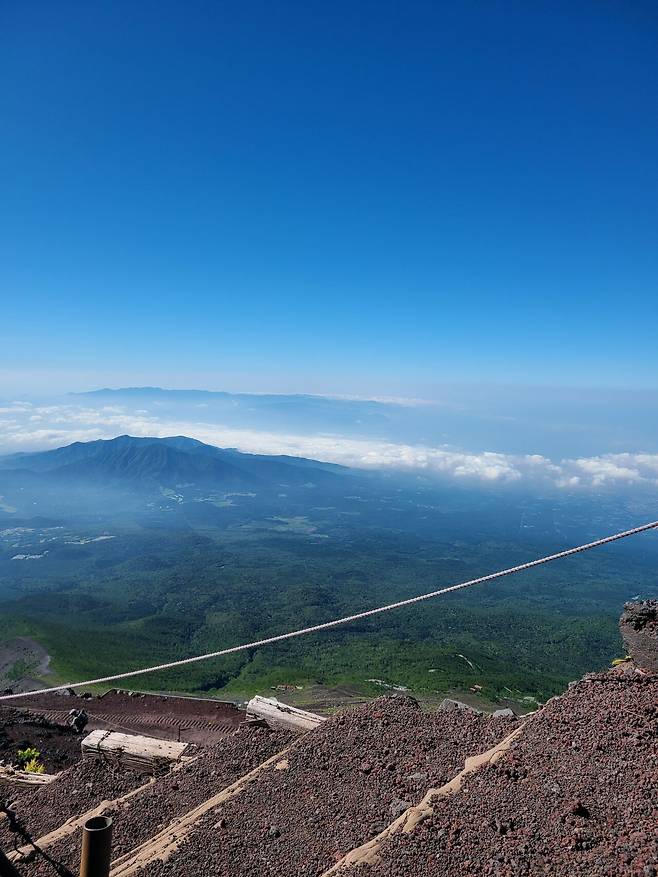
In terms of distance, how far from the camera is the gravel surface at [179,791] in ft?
22.5

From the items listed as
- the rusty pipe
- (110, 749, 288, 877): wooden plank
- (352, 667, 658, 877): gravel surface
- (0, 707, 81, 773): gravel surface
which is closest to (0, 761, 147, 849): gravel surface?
(110, 749, 288, 877): wooden plank

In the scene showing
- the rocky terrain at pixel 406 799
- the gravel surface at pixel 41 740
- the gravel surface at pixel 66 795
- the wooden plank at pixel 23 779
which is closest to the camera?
the rocky terrain at pixel 406 799

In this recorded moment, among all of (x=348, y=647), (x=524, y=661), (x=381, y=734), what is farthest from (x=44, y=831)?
(x=524, y=661)

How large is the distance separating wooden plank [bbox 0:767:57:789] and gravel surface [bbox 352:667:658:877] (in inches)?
296

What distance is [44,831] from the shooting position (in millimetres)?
7895

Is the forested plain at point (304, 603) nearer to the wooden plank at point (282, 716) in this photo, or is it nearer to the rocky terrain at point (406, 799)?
the wooden plank at point (282, 716)

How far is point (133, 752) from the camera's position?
9367 mm

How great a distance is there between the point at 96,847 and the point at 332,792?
4009 millimetres

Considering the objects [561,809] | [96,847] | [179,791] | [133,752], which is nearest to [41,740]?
[133,752]

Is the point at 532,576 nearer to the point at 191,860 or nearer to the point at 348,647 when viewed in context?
the point at 348,647

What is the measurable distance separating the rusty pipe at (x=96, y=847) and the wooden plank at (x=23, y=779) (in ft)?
25.8

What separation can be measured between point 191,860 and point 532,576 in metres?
143

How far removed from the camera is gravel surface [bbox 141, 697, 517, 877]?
559 centimetres

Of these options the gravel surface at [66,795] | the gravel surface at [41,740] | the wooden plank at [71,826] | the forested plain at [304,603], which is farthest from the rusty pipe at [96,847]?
the forested plain at [304,603]
